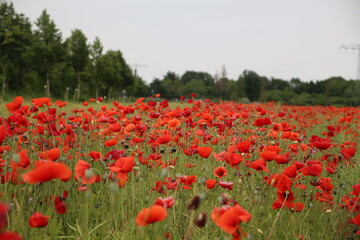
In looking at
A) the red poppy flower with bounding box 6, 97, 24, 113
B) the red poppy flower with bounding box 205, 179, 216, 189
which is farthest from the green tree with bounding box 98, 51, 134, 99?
the red poppy flower with bounding box 205, 179, 216, 189

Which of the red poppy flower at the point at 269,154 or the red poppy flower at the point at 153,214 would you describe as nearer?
the red poppy flower at the point at 153,214

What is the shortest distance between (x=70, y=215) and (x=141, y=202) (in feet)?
1.53

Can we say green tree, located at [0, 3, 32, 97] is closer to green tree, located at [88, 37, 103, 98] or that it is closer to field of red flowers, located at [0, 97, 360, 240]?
green tree, located at [88, 37, 103, 98]

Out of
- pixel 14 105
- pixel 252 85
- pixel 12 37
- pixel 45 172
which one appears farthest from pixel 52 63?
pixel 252 85

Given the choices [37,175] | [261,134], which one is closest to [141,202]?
[37,175]

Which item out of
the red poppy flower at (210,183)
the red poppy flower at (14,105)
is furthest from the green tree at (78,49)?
the red poppy flower at (210,183)

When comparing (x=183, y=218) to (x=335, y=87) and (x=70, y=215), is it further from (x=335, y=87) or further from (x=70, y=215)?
(x=335, y=87)

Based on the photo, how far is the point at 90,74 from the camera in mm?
28859

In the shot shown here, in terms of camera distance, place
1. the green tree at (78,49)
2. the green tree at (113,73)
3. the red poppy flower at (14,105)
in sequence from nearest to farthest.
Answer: the red poppy flower at (14,105) < the green tree at (78,49) < the green tree at (113,73)

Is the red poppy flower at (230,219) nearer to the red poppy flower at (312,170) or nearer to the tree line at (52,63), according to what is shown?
the red poppy flower at (312,170)

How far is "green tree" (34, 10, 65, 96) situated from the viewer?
23.8m

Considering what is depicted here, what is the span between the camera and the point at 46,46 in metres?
23.8

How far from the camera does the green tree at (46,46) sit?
2379 centimetres

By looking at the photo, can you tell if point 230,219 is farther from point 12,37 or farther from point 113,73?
point 113,73
